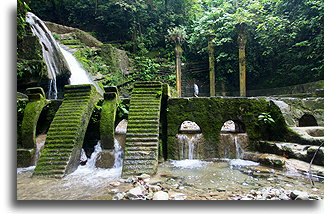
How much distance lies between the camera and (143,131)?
411cm

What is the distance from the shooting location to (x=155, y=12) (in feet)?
49.3

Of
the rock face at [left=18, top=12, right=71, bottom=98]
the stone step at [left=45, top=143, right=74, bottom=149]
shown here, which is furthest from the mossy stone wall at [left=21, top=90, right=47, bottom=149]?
the rock face at [left=18, top=12, right=71, bottom=98]

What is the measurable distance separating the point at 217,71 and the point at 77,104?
10.8 metres

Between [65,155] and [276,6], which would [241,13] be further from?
[65,155]

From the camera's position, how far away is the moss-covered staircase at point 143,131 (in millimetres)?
3572

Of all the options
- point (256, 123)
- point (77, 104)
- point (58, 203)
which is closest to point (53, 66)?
point (77, 104)

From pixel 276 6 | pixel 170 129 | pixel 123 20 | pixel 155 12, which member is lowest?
pixel 170 129

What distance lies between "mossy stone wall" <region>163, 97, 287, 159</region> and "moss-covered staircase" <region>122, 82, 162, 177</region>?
0.63 metres

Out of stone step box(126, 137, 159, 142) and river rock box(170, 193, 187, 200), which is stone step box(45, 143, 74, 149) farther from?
river rock box(170, 193, 187, 200)

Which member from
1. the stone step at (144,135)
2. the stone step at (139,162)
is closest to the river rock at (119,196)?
the stone step at (139,162)

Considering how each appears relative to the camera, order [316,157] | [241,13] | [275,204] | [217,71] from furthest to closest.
Result: [217,71]
[241,13]
[316,157]
[275,204]

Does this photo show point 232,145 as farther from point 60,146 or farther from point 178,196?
point 60,146

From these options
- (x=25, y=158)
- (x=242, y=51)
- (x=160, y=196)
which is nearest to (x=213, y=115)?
(x=160, y=196)

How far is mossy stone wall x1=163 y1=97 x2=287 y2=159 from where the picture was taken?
496 cm
